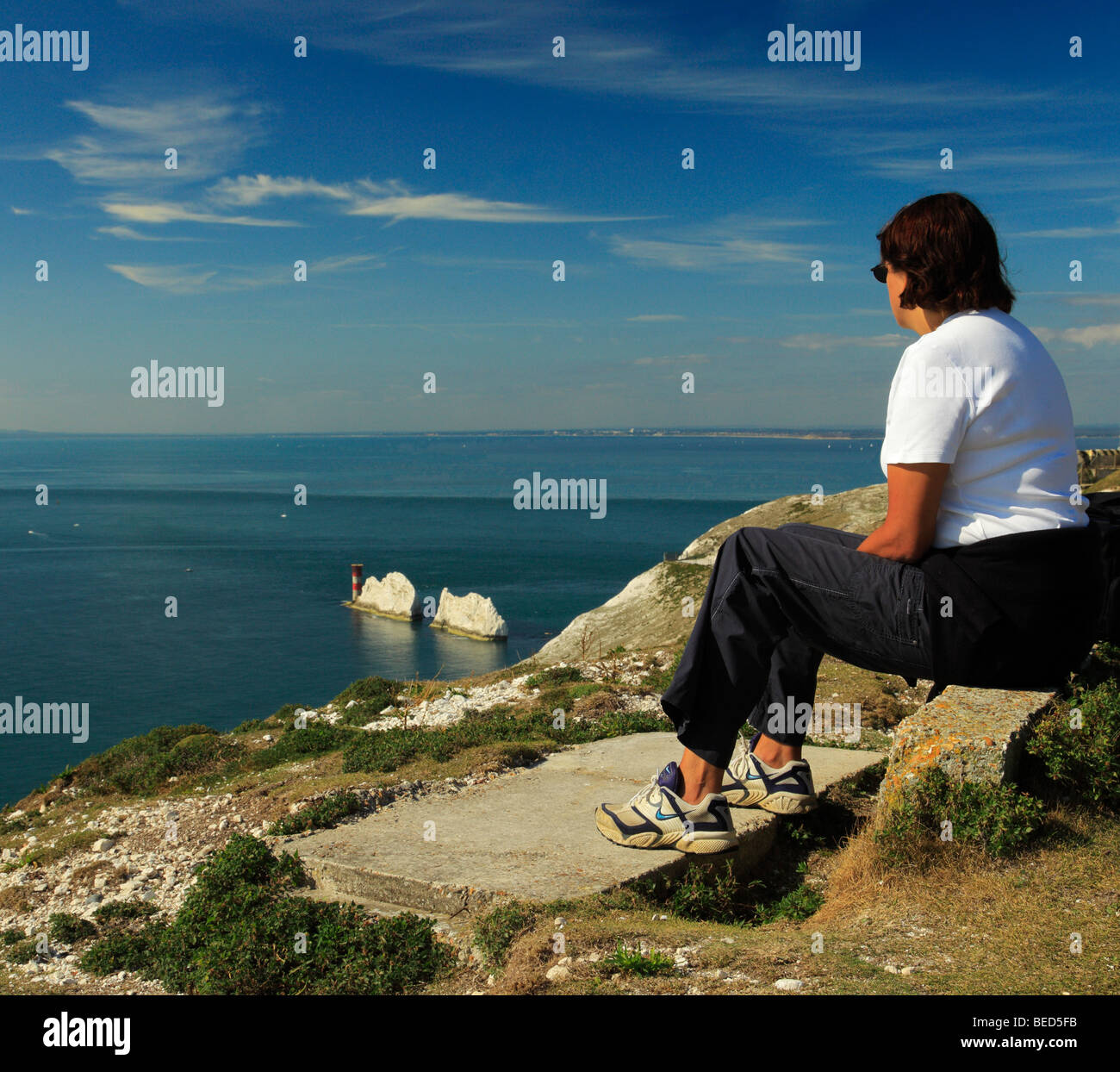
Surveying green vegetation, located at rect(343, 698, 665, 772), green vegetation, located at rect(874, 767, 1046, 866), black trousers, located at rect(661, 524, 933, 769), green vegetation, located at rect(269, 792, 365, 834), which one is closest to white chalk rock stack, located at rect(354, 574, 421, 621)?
green vegetation, located at rect(343, 698, 665, 772)

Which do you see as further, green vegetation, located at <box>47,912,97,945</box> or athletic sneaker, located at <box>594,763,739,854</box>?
green vegetation, located at <box>47,912,97,945</box>

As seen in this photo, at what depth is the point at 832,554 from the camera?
13.0 ft

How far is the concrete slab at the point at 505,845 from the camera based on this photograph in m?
4.54

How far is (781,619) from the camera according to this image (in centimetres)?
421

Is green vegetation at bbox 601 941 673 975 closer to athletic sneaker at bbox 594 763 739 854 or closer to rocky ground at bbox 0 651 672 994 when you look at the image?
athletic sneaker at bbox 594 763 739 854

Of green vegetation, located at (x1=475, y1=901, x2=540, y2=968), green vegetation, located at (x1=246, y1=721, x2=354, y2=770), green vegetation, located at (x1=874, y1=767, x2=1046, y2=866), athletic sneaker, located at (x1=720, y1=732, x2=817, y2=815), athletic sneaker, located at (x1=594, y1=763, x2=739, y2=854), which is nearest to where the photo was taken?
green vegetation, located at (x1=475, y1=901, x2=540, y2=968)

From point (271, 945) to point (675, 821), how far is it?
6.51ft

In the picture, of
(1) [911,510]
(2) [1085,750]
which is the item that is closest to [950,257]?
(1) [911,510]

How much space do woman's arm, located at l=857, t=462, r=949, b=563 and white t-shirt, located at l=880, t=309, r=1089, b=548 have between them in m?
0.05

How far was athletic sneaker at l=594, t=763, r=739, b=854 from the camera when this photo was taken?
4633 millimetres

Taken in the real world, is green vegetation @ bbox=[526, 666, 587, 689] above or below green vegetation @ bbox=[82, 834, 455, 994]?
below

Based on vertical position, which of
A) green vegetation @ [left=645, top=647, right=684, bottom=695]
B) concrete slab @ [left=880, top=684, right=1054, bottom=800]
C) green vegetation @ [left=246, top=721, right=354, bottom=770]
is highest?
concrete slab @ [left=880, top=684, right=1054, bottom=800]
